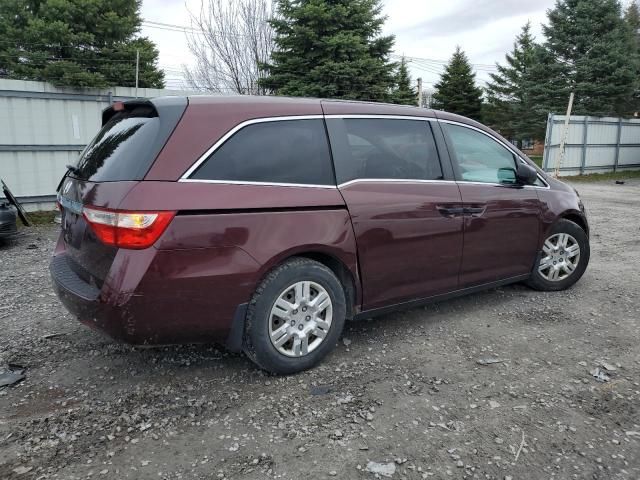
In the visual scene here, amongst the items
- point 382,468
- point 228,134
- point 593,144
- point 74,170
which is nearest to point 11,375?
point 74,170

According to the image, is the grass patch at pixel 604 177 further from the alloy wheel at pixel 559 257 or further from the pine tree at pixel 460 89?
the alloy wheel at pixel 559 257

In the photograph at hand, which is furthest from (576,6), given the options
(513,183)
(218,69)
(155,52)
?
(513,183)

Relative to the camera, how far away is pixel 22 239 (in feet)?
24.7

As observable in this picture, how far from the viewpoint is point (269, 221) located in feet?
9.55

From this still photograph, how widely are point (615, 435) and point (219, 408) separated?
2083 millimetres

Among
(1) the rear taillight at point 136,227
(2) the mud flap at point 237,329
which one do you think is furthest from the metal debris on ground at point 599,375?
(1) the rear taillight at point 136,227

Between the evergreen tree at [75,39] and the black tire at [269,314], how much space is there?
15599 millimetres

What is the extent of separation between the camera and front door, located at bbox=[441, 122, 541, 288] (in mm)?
3945

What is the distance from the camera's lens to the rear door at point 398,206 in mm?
3336

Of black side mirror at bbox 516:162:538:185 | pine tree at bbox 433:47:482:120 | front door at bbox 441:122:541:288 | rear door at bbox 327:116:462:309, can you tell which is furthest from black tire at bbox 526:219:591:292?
pine tree at bbox 433:47:482:120

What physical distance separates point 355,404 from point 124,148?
6.47ft

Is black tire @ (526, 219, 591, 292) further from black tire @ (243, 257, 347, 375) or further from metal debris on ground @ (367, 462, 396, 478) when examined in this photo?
metal debris on ground @ (367, 462, 396, 478)

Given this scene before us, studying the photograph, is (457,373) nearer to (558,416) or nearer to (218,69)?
(558,416)

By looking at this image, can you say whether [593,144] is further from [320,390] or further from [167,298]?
[167,298]
